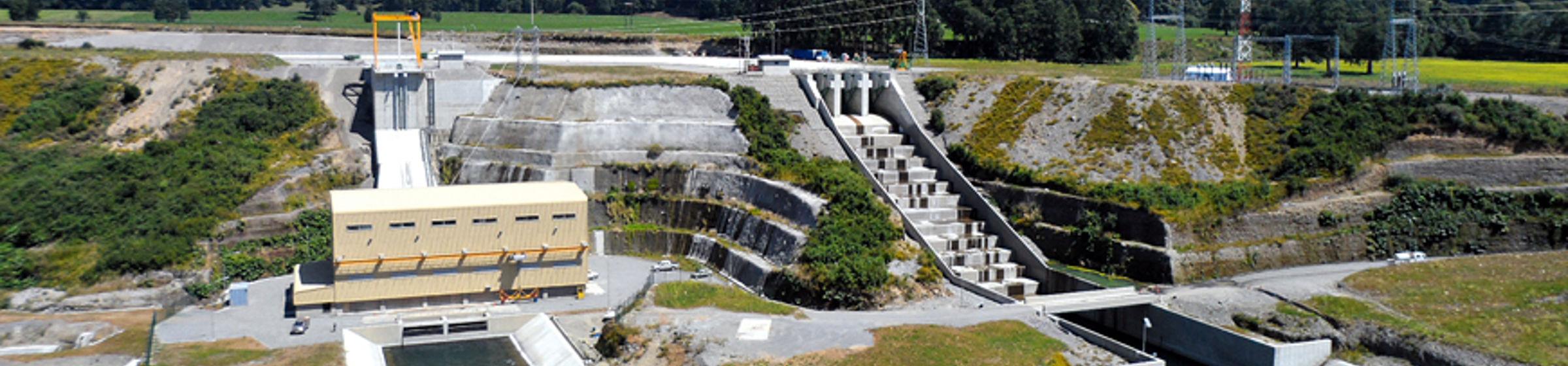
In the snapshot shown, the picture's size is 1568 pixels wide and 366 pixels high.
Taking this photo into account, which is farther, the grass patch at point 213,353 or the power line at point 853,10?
the power line at point 853,10

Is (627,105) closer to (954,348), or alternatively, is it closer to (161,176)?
(161,176)

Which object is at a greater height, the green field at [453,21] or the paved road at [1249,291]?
the green field at [453,21]

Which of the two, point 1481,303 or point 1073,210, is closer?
point 1481,303

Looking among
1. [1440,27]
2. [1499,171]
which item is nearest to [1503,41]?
[1440,27]

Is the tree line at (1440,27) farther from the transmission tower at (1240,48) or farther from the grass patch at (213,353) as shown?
the grass patch at (213,353)

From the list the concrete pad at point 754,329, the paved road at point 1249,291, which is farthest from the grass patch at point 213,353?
the paved road at point 1249,291

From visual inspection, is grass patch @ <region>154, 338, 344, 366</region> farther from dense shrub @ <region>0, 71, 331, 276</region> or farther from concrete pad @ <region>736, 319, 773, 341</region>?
concrete pad @ <region>736, 319, 773, 341</region>

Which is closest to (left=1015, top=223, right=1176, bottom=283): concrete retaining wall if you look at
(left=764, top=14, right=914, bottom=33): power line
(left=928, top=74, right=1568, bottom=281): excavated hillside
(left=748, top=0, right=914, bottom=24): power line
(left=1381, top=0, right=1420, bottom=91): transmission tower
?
(left=928, top=74, right=1568, bottom=281): excavated hillside
